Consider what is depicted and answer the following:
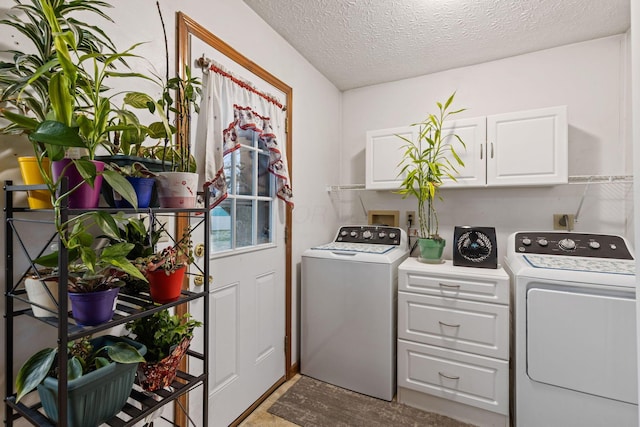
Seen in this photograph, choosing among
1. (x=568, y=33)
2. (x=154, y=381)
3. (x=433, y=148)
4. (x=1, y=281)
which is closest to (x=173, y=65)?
(x=1, y=281)

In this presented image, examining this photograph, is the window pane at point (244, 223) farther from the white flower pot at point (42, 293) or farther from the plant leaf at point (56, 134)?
the plant leaf at point (56, 134)

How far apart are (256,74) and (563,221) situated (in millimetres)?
2380

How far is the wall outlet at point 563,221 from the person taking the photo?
2.15m

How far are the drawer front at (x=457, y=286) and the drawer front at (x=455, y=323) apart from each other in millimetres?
37

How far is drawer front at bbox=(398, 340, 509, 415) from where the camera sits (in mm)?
1755

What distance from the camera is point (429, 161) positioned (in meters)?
2.22

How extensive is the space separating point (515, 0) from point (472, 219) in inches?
58.6

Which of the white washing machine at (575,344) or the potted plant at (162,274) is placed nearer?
the potted plant at (162,274)

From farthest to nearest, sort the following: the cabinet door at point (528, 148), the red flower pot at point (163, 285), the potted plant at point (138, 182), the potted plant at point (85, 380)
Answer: the cabinet door at point (528, 148)
the red flower pot at point (163, 285)
the potted plant at point (138, 182)
the potted plant at point (85, 380)

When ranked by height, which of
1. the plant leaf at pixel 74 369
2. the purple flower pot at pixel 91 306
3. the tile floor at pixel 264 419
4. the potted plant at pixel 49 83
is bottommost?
the tile floor at pixel 264 419

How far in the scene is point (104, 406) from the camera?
2.69ft

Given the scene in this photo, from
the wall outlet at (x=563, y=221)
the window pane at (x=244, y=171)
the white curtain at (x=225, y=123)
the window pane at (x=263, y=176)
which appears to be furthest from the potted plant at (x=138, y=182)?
the wall outlet at (x=563, y=221)

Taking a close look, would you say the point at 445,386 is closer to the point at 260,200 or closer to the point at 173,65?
the point at 260,200

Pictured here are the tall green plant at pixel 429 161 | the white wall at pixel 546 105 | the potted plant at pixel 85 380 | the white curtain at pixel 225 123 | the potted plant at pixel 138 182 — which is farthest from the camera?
the tall green plant at pixel 429 161
